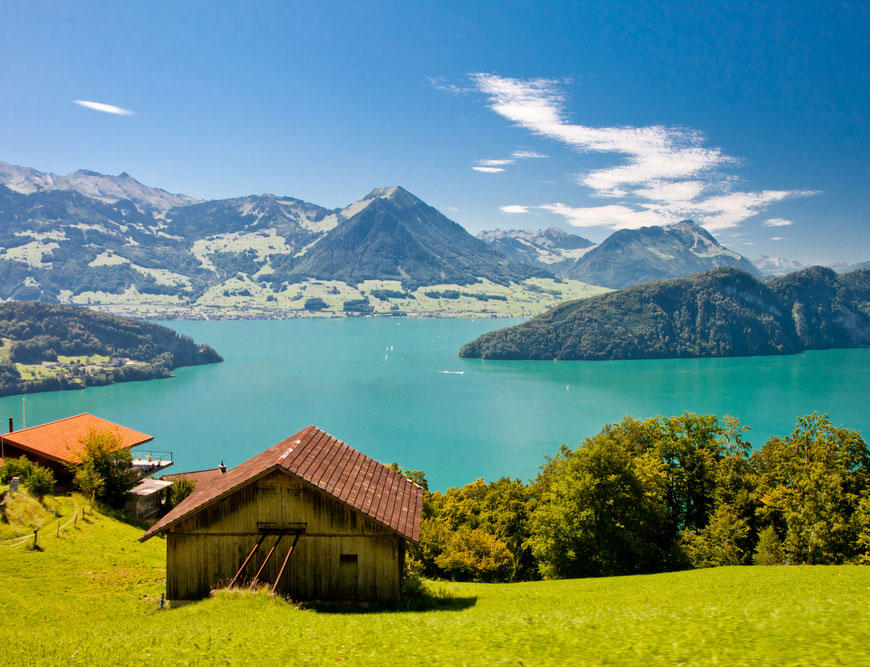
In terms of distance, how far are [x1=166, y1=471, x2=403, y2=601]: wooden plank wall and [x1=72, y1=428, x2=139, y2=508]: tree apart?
53.2ft

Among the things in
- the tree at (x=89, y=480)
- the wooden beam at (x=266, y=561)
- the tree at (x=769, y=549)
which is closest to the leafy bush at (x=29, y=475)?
the tree at (x=89, y=480)

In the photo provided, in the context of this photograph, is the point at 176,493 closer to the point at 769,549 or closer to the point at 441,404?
the point at 769,549

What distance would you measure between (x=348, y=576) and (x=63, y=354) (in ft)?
691

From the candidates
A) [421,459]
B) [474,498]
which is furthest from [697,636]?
[421,459]

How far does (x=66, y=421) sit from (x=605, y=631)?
3568 centimetres

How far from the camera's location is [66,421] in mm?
33219

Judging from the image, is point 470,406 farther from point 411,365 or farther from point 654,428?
point 654,428

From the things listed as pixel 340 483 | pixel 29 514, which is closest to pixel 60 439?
pixel 29 514

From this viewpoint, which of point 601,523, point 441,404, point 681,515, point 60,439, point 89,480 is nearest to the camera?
point 601,523

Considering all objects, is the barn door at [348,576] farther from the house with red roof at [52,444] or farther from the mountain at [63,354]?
the mountain at [63,354]

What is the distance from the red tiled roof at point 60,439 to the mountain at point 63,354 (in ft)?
495

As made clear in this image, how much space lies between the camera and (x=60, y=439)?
3131 centimetres

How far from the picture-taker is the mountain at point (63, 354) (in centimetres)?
15912

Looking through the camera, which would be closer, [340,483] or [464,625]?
[464,625]
